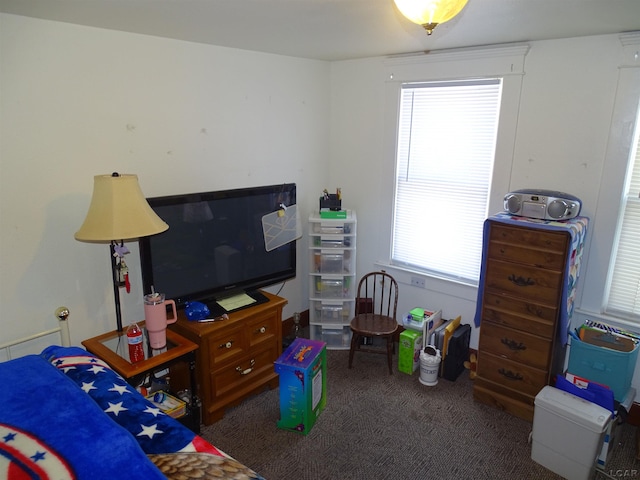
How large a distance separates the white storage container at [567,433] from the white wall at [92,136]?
2.45 metres

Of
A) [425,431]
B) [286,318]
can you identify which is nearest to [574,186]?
[425,431]

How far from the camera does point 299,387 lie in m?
2.56

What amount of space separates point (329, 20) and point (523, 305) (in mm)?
1999

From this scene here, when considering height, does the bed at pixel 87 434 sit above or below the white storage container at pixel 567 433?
above

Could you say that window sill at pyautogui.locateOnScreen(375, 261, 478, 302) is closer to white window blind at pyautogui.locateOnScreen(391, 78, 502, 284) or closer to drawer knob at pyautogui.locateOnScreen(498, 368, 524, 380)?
white window blind at pyautogui.locateOnScreen(391, 78, 502, 284)

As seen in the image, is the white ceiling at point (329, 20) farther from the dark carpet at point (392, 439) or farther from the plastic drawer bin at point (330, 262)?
the dark carpet at point (392, 439)

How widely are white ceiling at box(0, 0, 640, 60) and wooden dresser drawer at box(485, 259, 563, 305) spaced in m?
1.35

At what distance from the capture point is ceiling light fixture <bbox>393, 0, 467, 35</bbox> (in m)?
1.26

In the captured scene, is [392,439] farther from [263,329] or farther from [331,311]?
[331,311]

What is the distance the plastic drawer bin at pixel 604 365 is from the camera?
8.03 ft

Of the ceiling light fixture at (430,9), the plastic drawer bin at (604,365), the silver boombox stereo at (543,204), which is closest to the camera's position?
the ceiling light fixture at (430,9)

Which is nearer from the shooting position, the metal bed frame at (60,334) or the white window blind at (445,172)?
the metal bed frame at (60,334)

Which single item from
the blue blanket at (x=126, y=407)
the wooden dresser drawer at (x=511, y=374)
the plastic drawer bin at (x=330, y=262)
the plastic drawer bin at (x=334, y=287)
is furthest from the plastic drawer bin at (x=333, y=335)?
the blue blanket at (x=126, y=407)

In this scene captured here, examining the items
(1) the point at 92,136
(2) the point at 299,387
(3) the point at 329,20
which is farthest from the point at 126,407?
(3) the point at 329,20
